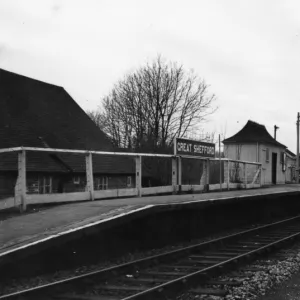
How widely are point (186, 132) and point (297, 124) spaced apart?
16628 millimetres

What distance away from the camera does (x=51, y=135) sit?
1183 inches

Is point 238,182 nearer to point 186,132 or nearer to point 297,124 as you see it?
point 186,132

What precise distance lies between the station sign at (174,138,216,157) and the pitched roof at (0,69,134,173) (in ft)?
35.4

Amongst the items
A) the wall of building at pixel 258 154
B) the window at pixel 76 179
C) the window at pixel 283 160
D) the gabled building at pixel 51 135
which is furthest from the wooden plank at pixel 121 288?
the window at pixel 283 160

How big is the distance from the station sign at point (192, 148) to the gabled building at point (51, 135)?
9.99 meters

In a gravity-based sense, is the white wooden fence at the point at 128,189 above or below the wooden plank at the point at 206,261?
above

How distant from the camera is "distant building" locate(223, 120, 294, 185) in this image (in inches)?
1451

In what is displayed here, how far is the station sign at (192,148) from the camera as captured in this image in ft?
52.4

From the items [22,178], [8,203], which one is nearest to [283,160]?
[8,203]

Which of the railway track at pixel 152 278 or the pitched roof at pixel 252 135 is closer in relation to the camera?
the railway track at pixel 152 278

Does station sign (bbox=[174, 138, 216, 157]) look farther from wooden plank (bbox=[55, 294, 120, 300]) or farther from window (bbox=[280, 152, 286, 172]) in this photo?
window (bbox=[280, 152, 286, 172])

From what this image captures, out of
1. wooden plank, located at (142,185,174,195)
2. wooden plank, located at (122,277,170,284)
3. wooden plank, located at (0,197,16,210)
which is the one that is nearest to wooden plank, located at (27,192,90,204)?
wooden plank, located at (0,197,16,210)

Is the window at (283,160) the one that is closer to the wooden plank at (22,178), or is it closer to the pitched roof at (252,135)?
the pitched roof at (252,135)

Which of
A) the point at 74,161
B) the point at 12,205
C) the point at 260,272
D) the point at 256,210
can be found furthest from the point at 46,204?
the point at 74,161
